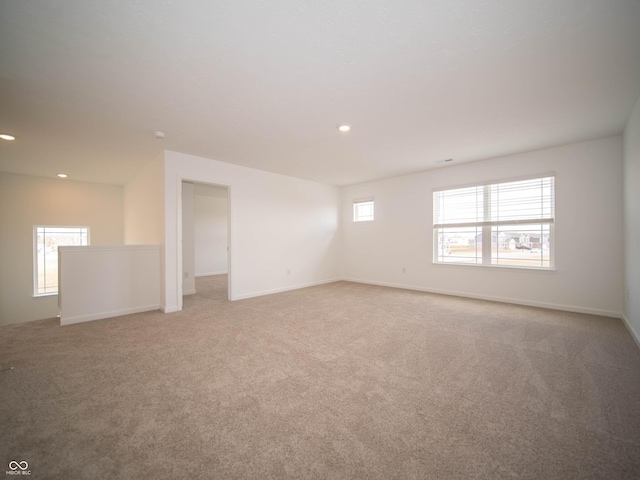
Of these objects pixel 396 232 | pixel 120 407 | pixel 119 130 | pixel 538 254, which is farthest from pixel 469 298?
pixel 119 130

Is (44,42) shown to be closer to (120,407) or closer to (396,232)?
(120,407)

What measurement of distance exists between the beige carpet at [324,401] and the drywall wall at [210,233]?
5.25 m

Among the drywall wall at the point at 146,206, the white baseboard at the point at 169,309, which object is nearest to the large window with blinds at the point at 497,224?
the white baseboard at the point at 169,309

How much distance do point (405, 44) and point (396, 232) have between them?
4398 millimetres

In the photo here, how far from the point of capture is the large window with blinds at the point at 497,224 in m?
4.17

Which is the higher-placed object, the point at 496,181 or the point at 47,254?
the point at 496,181

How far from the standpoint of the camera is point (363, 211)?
22.0 feet

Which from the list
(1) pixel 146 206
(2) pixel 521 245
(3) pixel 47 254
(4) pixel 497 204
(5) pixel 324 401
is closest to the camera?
(5) pixel 324 401

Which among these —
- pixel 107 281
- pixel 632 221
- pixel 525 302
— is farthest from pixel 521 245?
pixel 107 281

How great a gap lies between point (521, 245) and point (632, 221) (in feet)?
4.74

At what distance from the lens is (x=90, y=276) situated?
12.3ft

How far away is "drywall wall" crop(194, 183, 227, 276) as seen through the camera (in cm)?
851

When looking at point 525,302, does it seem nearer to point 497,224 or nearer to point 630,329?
point 630,329

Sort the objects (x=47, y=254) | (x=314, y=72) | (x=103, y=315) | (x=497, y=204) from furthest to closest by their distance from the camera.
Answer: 1. (x=47, y=254)
2. (x=497, y=204)
3. (x=103, y=315)
4. (x=314, y=72)
